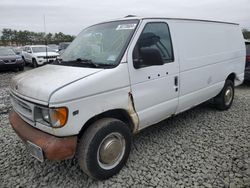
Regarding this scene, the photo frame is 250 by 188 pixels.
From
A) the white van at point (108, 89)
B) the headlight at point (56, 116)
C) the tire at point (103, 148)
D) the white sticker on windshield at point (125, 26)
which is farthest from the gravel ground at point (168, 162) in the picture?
the white sticker on windshield at point (125, 26)

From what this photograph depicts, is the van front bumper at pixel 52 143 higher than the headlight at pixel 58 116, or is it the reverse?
the headlight at pixel 58 116

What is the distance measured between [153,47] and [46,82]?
4.80 feet

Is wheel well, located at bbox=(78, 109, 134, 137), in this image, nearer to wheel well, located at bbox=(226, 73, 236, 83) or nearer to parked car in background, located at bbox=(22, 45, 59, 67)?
wheel well, located at bbox=(226, 73, 236, 83)

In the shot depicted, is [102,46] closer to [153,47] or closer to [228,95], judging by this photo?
[153,47]

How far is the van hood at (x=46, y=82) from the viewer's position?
2.33m

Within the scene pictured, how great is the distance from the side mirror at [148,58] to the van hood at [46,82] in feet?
1.91

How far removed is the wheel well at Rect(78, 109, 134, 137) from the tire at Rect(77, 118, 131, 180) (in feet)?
0.22

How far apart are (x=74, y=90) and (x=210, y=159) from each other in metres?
2.25

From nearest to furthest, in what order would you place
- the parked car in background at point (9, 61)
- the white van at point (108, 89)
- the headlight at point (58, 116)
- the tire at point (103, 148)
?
the headlight at point (58, 116), the white van at point (108, 89), the tire at point (103, 148), the parked car in background at point (9, 61)

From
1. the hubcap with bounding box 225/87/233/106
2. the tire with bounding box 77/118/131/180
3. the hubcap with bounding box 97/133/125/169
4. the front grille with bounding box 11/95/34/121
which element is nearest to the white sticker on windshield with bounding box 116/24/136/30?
the tire with bounding box 77/118/131/180

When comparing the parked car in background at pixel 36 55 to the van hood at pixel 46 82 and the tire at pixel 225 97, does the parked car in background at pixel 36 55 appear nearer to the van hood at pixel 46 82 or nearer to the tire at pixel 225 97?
the tire at pixel 225 97

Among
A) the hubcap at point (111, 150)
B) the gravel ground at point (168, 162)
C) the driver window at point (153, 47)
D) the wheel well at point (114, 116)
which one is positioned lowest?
the gravel ground at point (168, 162)

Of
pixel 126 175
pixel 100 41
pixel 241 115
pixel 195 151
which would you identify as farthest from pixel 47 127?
pixel 241 115

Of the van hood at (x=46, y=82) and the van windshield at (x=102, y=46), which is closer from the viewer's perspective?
the van hood at (x=46, y=82)
